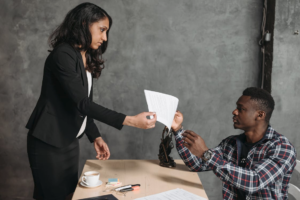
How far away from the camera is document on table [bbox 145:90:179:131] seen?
152cm

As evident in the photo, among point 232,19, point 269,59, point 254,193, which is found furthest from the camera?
point 232,19

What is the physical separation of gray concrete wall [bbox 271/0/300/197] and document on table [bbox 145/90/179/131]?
1.45 meters

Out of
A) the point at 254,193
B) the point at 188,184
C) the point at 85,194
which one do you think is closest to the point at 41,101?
the point at 85,194

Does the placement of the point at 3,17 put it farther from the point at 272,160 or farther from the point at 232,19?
the point at 272,160

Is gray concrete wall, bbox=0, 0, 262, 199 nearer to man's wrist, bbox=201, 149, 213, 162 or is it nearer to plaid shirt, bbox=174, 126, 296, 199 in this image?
plaid shirt, bbox=174, 126, 296, 199

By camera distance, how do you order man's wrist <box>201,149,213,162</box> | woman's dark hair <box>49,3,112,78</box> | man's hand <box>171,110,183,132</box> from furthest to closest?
man's hand <box>171,110,183,132</box>
woman's dark hair <box>49,3,112,78</box>
man's wrist <box>201,149,213,162</box>

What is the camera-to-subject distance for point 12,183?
292cm

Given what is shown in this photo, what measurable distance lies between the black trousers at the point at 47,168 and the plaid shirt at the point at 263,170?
2.73 feet

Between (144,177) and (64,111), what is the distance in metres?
0.58

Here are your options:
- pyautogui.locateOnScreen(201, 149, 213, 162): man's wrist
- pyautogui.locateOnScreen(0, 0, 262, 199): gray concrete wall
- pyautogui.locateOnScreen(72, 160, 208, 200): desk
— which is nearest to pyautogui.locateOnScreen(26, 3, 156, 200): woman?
pyautogui.locateOnScreen(72, 160, 208, 200): desk

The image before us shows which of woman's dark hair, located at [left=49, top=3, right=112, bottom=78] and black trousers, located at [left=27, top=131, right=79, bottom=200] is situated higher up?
woman's dark hair, located at [left=49, top=3, right=112, bottom=78]

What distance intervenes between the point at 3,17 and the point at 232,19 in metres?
2.27

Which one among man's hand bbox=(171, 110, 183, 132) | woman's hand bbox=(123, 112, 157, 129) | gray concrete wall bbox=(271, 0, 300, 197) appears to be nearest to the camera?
woman's hand bbox=(123, 112, 157, 129)

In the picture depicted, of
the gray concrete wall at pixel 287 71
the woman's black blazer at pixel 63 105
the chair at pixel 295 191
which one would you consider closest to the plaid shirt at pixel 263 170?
the chair at pixel 295 191
